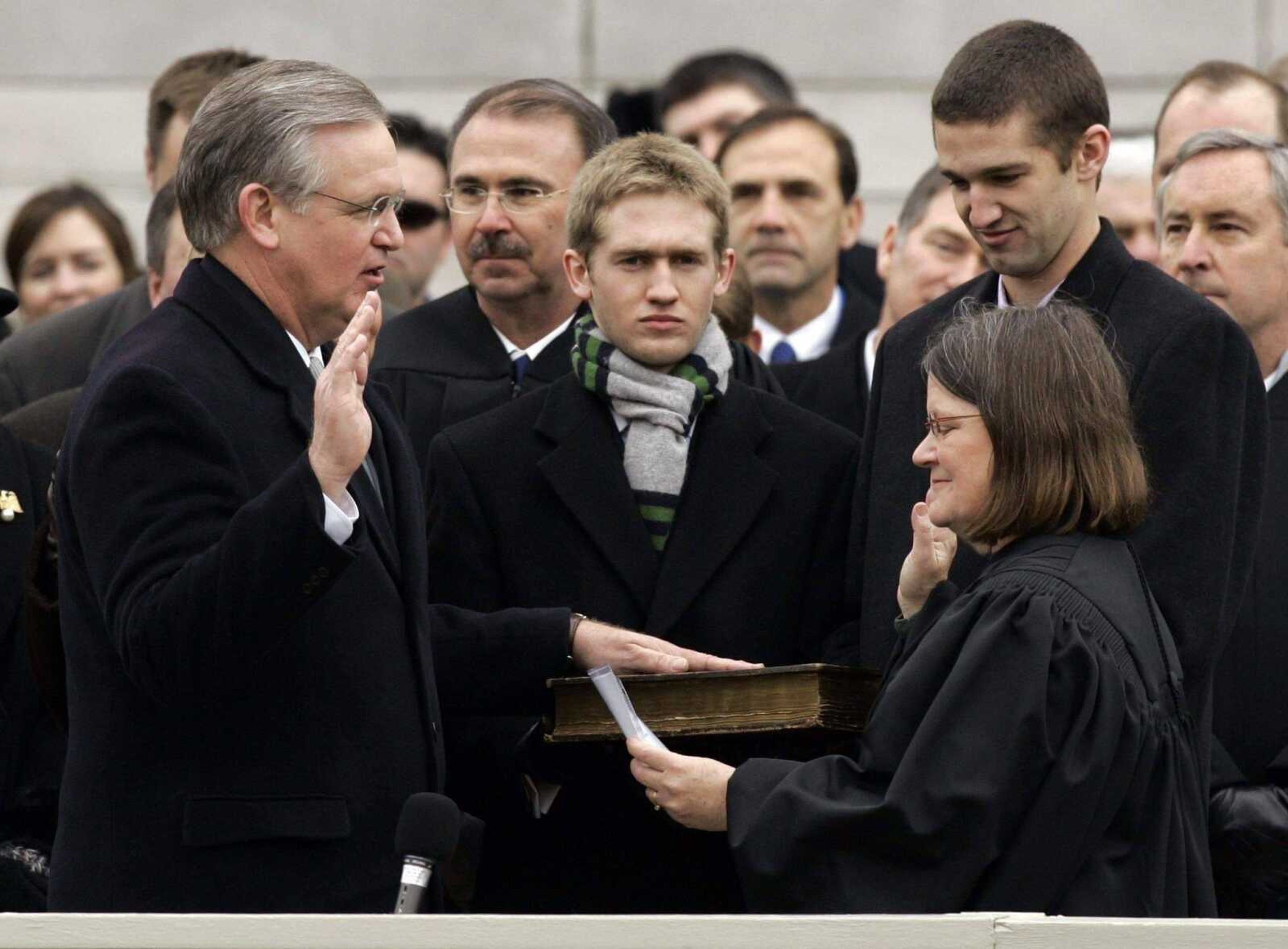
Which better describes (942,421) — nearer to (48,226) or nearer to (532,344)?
(532,344)

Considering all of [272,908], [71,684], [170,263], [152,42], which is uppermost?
[152,42]

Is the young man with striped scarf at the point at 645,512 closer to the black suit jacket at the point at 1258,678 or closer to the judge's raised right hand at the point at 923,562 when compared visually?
the judge's raised right hand at the point at 923,562

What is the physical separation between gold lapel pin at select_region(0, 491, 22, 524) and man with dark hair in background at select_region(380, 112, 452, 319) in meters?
2.96

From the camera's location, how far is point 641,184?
17.1 ft

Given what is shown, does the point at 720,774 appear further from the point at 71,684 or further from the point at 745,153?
the point at 745,153

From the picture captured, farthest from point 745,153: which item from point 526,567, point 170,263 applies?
point 526,567

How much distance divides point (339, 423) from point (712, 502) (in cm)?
134

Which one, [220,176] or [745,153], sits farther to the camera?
[745,153]

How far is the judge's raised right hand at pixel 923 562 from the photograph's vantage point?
4.47 m

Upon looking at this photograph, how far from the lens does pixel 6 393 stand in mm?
6805

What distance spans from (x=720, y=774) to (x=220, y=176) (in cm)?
133

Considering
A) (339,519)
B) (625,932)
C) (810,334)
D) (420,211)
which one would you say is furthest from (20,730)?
(420,211)

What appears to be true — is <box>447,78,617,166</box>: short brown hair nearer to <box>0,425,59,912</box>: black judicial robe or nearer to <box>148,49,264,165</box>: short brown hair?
<box>148,49,264,165</box>: short brown hair

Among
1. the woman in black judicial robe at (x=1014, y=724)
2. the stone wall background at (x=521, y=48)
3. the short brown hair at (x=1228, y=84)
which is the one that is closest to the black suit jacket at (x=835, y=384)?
the short brown hair at (x=1228, y=84)
